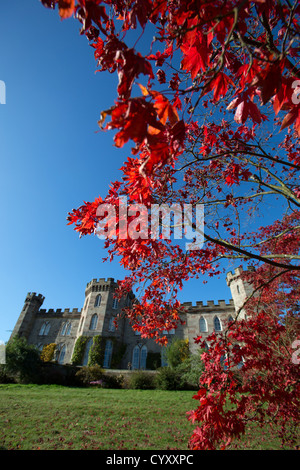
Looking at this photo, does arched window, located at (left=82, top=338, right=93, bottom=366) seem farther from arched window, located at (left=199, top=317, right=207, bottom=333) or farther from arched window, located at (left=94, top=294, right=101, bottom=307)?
arched window, located at (left=199, top=317, right=207, bottom=333)

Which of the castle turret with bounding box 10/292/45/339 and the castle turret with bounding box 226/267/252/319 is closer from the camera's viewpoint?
the castle turret with bounding box 226/267/252/319

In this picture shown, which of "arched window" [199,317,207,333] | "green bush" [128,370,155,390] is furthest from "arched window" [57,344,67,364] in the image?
"arched window" [199,317,207,333]

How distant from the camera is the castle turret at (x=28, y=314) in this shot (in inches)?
1117

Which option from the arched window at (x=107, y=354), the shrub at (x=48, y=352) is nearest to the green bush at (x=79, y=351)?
the arched window at (x=107, y=354)

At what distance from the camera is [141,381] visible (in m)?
15.3

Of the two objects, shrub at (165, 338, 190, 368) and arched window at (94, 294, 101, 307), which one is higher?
arched window at (94, 294, 101, 307)

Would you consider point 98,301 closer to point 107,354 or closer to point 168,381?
point 107,354

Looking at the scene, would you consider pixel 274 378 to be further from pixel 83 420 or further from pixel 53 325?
pixel 53 325

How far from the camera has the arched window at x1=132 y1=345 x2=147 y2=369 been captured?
77.0 ft

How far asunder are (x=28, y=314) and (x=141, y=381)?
21481 millimetres

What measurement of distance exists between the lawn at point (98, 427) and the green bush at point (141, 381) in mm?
5973

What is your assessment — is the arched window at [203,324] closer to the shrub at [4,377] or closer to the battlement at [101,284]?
the battlement at [101,284]

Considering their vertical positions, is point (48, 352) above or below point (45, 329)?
below

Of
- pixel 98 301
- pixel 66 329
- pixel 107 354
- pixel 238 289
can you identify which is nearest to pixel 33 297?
pixel 66 329
